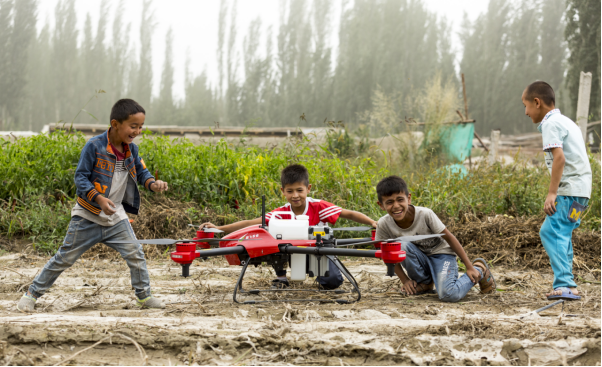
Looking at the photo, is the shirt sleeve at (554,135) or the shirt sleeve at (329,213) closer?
the shirt sleeve at (554,135)

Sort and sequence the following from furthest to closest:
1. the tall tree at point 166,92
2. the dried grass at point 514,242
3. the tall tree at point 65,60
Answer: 1. the tall tree at point 65,60
2. the tall tree at point 166,92
3. the dried grass at point 514,242

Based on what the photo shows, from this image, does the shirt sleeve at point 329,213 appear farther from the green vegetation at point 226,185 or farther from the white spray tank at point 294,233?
the green vegetation at point 226,185

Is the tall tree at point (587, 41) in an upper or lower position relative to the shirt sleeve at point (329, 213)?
upper

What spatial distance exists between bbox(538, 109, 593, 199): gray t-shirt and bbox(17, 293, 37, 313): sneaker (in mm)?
3729

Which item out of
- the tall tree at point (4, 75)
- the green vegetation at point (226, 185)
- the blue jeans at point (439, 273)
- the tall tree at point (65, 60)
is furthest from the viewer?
the tall tree at point (65, 60)

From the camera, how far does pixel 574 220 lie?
3416mm

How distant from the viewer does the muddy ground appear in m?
2.21

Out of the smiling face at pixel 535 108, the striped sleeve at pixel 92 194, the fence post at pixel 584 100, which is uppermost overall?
the fence post at pixel 584 100

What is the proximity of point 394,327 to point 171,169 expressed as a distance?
4526 millimetres

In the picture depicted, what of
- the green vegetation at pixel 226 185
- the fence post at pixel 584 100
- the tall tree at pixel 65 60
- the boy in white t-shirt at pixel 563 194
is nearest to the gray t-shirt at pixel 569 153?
the boy in white t-shirt at pixel 563 194

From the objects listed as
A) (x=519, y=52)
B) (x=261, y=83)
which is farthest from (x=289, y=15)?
(x=519, y=52)

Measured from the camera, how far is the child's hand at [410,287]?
12.3ft

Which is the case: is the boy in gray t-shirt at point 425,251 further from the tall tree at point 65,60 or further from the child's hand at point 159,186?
the tall tree at point 65,60

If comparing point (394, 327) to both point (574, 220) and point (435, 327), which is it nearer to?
point (435, 327)
